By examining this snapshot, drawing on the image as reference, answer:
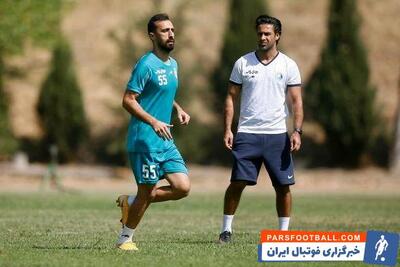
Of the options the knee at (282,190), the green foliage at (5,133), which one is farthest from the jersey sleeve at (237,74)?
the green foliage at (5,133)

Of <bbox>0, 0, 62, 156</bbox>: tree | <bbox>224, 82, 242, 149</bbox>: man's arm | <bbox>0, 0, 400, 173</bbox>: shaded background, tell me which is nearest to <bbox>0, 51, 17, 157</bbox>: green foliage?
<bbox>0, 0, 400, 173</bbox>: shaded background

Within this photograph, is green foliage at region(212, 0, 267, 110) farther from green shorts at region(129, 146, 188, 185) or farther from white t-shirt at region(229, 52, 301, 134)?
green shorts at region(129, 146, 188, 185)

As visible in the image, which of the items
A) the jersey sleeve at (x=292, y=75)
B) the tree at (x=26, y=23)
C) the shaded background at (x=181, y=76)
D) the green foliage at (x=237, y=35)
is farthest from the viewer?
the green foliage at (x=237, y=35)

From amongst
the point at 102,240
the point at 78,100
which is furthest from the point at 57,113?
the point at 102,240

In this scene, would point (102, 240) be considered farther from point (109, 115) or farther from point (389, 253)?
point (109, 115)

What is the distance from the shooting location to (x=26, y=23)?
→ 102 feet

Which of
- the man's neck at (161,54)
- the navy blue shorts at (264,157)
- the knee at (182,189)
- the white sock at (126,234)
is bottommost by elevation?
the white sock at (126,234)

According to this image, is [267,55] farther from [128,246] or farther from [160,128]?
[128,246]

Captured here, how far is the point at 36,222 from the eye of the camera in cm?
1534

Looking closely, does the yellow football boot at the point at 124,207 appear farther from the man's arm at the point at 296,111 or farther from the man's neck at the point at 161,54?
the man's arm at the point at 296,111

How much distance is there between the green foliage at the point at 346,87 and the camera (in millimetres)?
36906

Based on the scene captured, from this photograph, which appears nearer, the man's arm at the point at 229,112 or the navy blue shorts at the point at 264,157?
the navy blue shorts at the point at 264,157

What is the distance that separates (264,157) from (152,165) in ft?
6.01

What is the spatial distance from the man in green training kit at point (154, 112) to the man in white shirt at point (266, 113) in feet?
4.44
